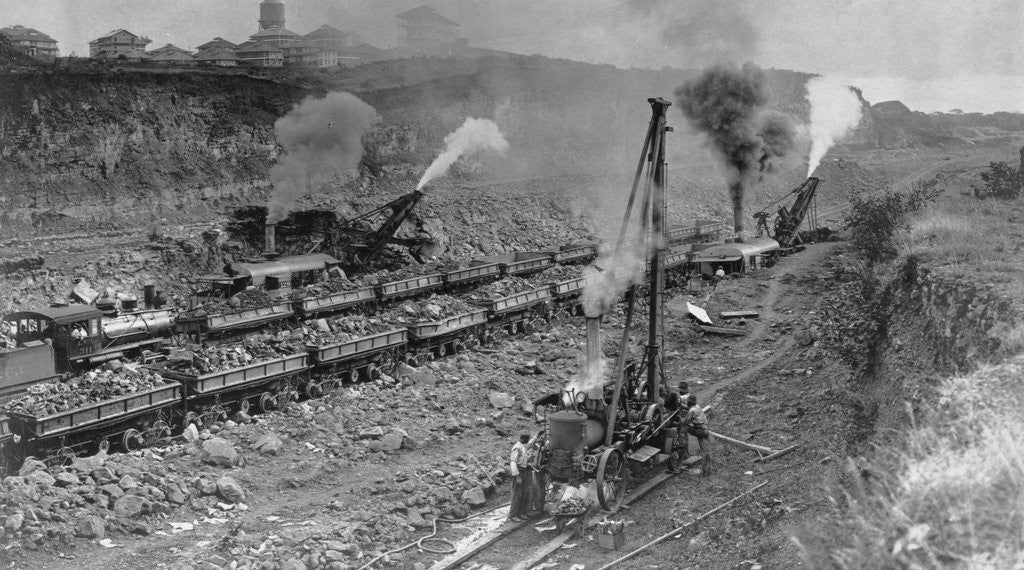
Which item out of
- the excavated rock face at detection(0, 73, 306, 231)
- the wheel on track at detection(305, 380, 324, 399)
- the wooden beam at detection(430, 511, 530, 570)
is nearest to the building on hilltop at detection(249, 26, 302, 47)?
the excavated rock face at detection(0, 73, 306, 231)

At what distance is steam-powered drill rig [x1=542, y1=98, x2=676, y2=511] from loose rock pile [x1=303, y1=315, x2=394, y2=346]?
8373mm

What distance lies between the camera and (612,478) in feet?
40.5

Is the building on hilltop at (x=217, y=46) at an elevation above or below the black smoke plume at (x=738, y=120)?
above

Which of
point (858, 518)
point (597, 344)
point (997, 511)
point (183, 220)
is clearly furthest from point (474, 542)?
point (183, 220)

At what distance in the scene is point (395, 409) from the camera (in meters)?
17.3

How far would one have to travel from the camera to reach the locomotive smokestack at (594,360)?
1251 centimetres

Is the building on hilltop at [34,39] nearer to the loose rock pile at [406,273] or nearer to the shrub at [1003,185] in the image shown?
the loose rock pile at [406,273]

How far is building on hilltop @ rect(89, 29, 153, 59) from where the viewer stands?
55500 millimetres

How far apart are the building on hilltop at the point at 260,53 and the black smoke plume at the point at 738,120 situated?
3809 cm

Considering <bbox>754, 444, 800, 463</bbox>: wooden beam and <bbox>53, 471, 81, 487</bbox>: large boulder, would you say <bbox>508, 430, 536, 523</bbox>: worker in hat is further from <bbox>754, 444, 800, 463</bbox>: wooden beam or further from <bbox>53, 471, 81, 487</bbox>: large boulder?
<bbox>53, 471, 81, 487</bbox>: large boulder

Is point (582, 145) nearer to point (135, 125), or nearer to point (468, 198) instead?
point (468, 198)

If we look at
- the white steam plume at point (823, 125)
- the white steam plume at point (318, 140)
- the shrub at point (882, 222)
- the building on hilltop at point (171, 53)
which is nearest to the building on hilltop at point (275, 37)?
the building on hilltop at point (171, 53)

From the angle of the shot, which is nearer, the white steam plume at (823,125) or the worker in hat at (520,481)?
the worker in hat at (520,481)

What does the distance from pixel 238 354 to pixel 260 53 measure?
164 feet
